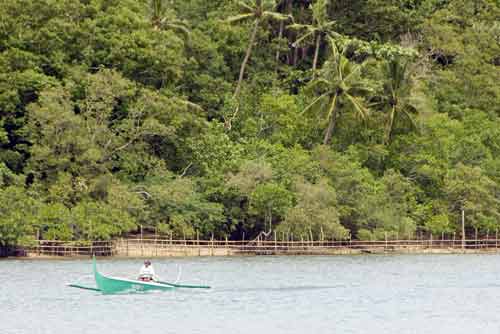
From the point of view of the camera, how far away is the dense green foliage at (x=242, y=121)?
56.2 meters

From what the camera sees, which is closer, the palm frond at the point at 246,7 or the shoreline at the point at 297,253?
the shoreline at the point at 297,253

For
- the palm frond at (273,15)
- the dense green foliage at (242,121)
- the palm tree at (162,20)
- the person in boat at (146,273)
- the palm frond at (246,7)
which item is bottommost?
the person in boat at (146,273)

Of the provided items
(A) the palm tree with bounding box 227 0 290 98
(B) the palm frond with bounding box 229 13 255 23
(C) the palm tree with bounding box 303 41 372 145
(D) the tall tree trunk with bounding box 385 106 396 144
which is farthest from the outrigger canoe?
(B) the palm frond with bounding box 229 13 255 23

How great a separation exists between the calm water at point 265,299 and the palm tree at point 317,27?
710 inches

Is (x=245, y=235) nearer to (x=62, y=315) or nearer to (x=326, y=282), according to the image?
(x=326, y=282)

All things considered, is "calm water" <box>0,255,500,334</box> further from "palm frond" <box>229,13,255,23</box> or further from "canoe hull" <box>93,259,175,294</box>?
"palm frond" <box>229,13,255,23</box>

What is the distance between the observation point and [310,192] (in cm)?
5781

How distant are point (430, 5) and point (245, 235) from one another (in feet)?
75.0

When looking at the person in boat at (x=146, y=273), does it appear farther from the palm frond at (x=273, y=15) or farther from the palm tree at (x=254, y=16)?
the palm frond at (x=273, y=15)

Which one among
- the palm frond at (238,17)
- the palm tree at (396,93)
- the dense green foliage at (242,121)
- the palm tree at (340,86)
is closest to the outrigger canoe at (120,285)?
the dense green foliage at (242,121)

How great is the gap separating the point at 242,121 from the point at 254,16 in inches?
243

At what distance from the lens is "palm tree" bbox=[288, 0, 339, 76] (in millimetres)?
67250

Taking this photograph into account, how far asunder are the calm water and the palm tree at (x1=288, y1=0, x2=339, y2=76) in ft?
59.1

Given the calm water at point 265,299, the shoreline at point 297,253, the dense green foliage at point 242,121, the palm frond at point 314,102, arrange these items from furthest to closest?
1. the palm frond at point 314,102
2. the dense green foliage at point 242,121
3. the shoreline at point 297,253
4. the calm water at point 265,299
